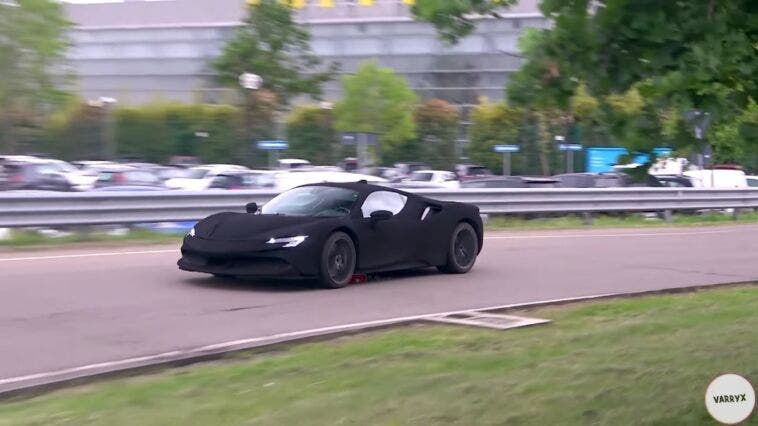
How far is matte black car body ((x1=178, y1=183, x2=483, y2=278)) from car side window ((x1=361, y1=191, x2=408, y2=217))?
0.18ft

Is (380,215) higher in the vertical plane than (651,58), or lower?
lower

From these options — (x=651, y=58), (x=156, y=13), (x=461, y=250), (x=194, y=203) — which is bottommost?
(x=461, y=250)

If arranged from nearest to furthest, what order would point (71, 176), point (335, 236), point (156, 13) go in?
1. point (335, 236)
2. point (71, 176)
3. point (156, 13)

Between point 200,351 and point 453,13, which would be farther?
point 200,351

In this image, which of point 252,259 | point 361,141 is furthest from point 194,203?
point 361,141

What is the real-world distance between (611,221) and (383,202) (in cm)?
1364

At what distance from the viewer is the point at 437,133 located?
51469 millimetres

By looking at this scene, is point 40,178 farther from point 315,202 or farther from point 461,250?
point 315,202

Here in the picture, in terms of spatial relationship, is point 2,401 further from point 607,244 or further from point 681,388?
point 607,244

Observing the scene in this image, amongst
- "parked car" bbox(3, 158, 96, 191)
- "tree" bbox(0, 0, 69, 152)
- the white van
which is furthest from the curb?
"tree" bbox(0, 0, 69, 152)

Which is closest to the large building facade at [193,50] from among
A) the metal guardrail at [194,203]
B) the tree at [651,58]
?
the metal guardrail at [194,203]

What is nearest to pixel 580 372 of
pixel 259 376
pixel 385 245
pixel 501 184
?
pixel 259 376

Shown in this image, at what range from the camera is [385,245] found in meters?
13.2

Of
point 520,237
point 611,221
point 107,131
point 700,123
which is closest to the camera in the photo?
point 700,123
